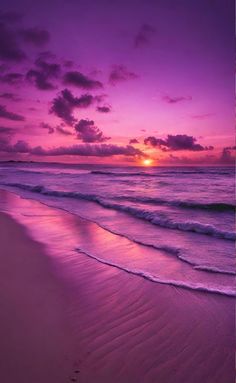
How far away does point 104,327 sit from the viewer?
3273 mm

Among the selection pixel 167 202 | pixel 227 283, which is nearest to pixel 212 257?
pixel 227 283

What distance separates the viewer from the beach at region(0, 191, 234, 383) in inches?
103

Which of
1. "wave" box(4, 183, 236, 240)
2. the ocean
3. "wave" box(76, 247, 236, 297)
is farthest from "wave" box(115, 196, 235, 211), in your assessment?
"wave" box(76, 247, 236, 297)

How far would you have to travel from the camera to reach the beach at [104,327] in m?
2.62

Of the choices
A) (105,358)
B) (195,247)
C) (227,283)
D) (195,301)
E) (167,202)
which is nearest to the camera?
(105,358)

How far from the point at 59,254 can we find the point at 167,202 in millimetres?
8679

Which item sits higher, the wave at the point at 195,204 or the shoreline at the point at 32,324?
the shoreline at the point at 32,324

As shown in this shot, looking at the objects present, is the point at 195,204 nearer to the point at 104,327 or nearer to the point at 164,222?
the point at 164,222

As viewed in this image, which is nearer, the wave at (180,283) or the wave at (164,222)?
the wave at (180,283)

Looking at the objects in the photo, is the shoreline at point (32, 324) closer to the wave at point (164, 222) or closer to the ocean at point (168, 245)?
the ocean at point (168, 245)

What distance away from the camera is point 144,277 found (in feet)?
15.7

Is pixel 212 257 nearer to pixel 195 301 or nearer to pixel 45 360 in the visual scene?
pixel 195 301

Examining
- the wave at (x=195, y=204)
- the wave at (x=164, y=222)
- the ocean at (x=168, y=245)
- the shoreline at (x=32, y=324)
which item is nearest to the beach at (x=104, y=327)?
the shoreline at (x=32, y=324)

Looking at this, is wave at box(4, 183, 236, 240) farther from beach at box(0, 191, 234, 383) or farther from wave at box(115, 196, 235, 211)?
beach at box(0, 191, 234, 383)
